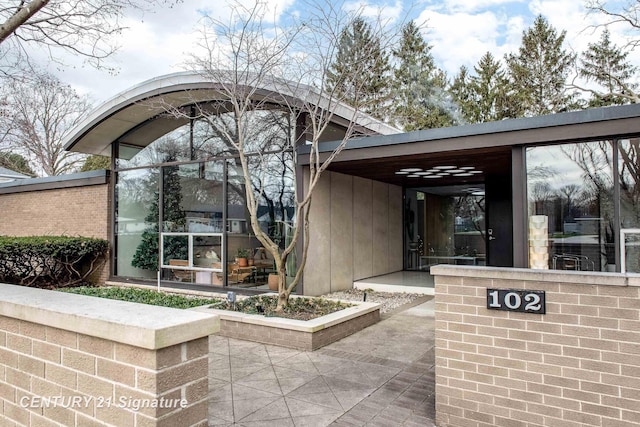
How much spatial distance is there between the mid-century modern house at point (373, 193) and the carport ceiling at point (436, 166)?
0.05 meters

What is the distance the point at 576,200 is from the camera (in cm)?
533

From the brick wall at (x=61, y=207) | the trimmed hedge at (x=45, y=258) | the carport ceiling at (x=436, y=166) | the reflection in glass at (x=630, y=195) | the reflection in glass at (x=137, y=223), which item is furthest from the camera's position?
the brick wall at (x=61, y=207)

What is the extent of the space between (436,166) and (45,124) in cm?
2011

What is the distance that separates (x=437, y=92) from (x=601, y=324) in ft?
86.2

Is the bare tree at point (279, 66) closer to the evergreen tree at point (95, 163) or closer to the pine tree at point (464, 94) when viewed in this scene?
the pine tree at point (464, 94)

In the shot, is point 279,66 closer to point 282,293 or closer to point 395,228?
point 282,293

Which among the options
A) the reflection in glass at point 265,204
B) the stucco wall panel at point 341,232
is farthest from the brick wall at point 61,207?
the stucco wall panel at point 341,232

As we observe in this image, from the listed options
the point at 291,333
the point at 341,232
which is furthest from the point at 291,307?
the point at 341,232

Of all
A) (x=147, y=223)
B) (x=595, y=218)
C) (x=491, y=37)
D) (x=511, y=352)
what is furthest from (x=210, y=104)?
(x=491, y=37)

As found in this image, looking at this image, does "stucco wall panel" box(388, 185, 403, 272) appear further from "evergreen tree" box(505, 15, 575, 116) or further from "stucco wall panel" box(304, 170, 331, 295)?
"evergreen tree" box(505, 15, 575, 116)

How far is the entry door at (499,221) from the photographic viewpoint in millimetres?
10445

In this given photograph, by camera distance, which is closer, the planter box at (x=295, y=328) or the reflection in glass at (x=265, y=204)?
the planter box at (x=295, y=328)

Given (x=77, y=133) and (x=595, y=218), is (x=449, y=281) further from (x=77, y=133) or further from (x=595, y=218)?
(x=77, y=133)

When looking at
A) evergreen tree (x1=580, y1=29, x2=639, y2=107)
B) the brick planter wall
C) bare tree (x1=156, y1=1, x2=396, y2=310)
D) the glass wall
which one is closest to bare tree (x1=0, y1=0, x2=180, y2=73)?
bare tree (x1=156, y1=1, x2=396, y2=310)
